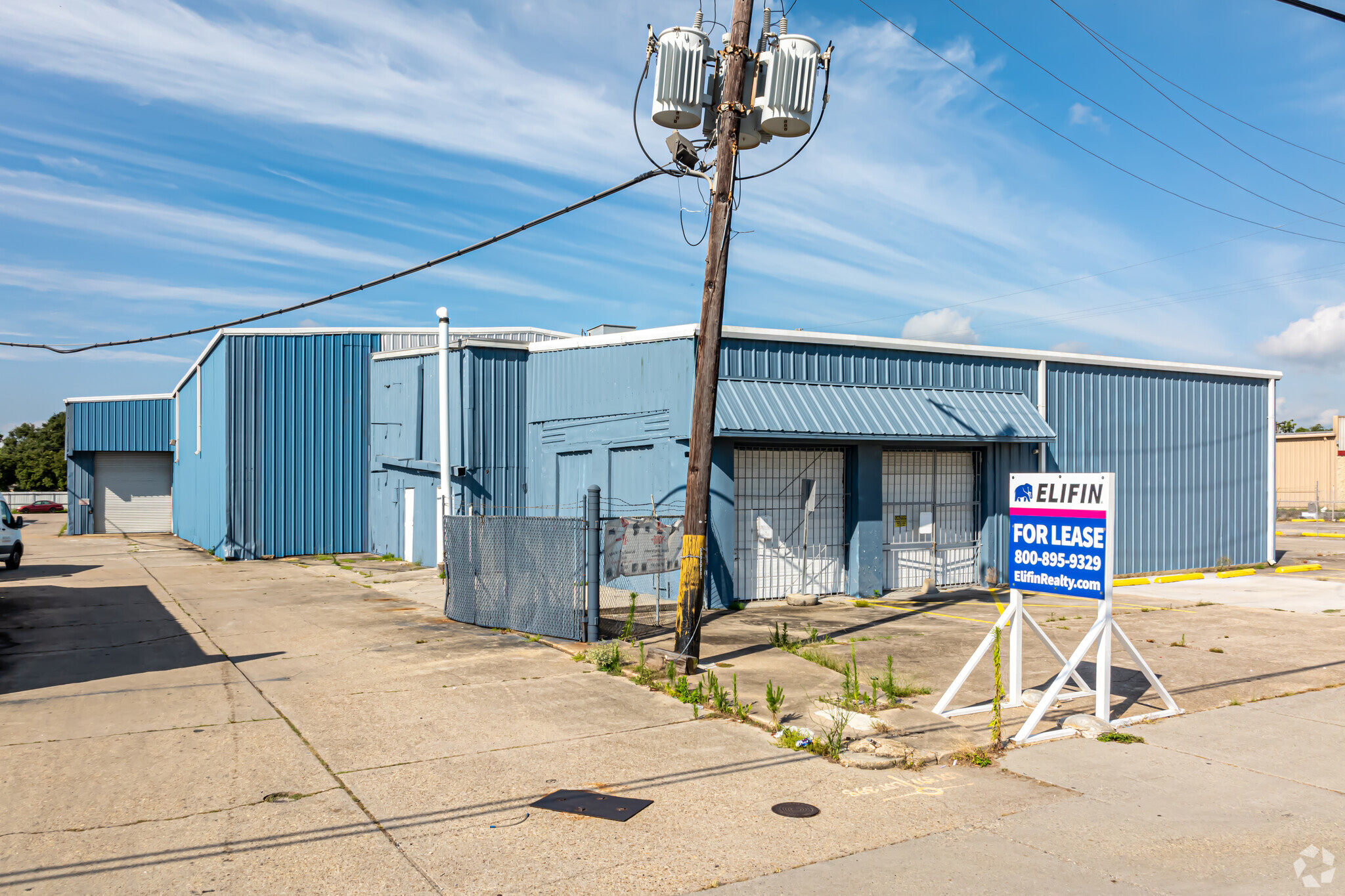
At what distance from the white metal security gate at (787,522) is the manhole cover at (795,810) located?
1051 centimetres

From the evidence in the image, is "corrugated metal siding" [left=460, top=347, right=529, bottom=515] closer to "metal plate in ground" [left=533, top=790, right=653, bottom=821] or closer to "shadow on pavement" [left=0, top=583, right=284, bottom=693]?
"shadow on pavement" [left=0, top=583, right=284, bottom=693]

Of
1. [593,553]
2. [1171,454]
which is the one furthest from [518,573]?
[1171,454]

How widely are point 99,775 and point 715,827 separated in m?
4.87

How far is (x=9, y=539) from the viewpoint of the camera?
2447cm

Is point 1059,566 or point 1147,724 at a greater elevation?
point 1059,566

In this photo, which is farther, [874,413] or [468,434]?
[468,434]

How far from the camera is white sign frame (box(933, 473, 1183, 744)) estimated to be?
835 cm

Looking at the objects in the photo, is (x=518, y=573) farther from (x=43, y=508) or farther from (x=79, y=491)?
(x=43, y=508)

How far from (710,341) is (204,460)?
90.6 feet

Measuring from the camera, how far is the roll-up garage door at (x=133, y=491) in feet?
141

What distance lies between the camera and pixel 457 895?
5.10 metres

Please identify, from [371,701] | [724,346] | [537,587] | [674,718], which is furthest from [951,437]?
[371,701]

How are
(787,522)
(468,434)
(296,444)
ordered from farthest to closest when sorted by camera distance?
1. (296,444)
2. (468,434)
3. (787,522)

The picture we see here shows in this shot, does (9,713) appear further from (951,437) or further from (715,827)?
(951,437)
